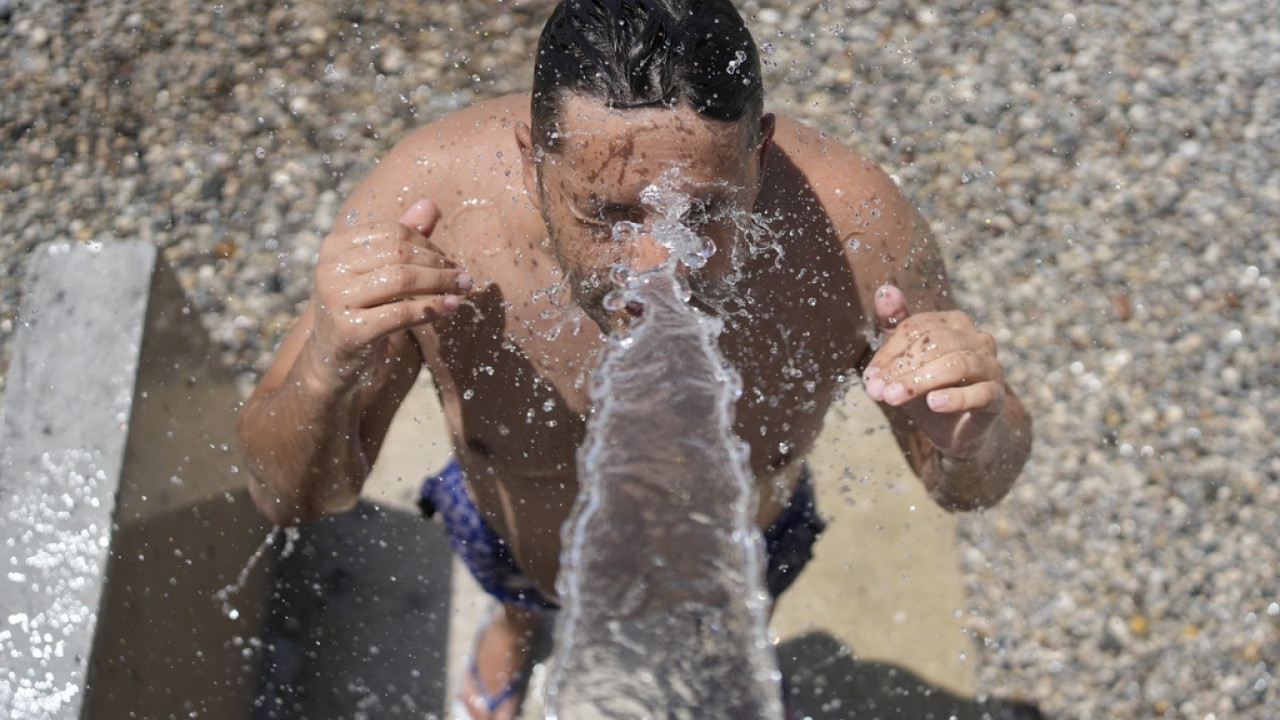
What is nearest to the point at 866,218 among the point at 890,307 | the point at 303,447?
the point at 890,307

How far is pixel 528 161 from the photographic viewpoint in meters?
1.85

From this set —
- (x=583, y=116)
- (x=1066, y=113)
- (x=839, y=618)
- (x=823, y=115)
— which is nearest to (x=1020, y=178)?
(x=1066, y=113)

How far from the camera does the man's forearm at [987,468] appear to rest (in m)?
2.14

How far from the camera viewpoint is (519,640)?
9.69ft

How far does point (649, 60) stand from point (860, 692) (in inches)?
72.2

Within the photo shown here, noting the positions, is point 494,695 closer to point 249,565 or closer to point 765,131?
point 249,565

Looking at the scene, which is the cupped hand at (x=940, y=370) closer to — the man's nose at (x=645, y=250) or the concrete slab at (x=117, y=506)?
the man's nose at (x=645, y=250)

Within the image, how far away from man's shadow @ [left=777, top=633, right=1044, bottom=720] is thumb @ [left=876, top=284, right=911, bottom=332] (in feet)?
4.04

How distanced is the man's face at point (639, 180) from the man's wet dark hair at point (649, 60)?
0.02m

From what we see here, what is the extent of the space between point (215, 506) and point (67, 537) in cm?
45

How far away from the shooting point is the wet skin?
1.72m

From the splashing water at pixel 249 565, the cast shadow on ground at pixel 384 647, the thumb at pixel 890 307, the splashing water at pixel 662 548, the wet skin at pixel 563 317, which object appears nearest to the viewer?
the wet skin at pixel 563 317

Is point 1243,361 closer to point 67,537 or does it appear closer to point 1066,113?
point 1066,113

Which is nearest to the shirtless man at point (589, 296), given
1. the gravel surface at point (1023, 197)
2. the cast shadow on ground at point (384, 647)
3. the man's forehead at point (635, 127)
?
the man's forehead at point (635, 127)
